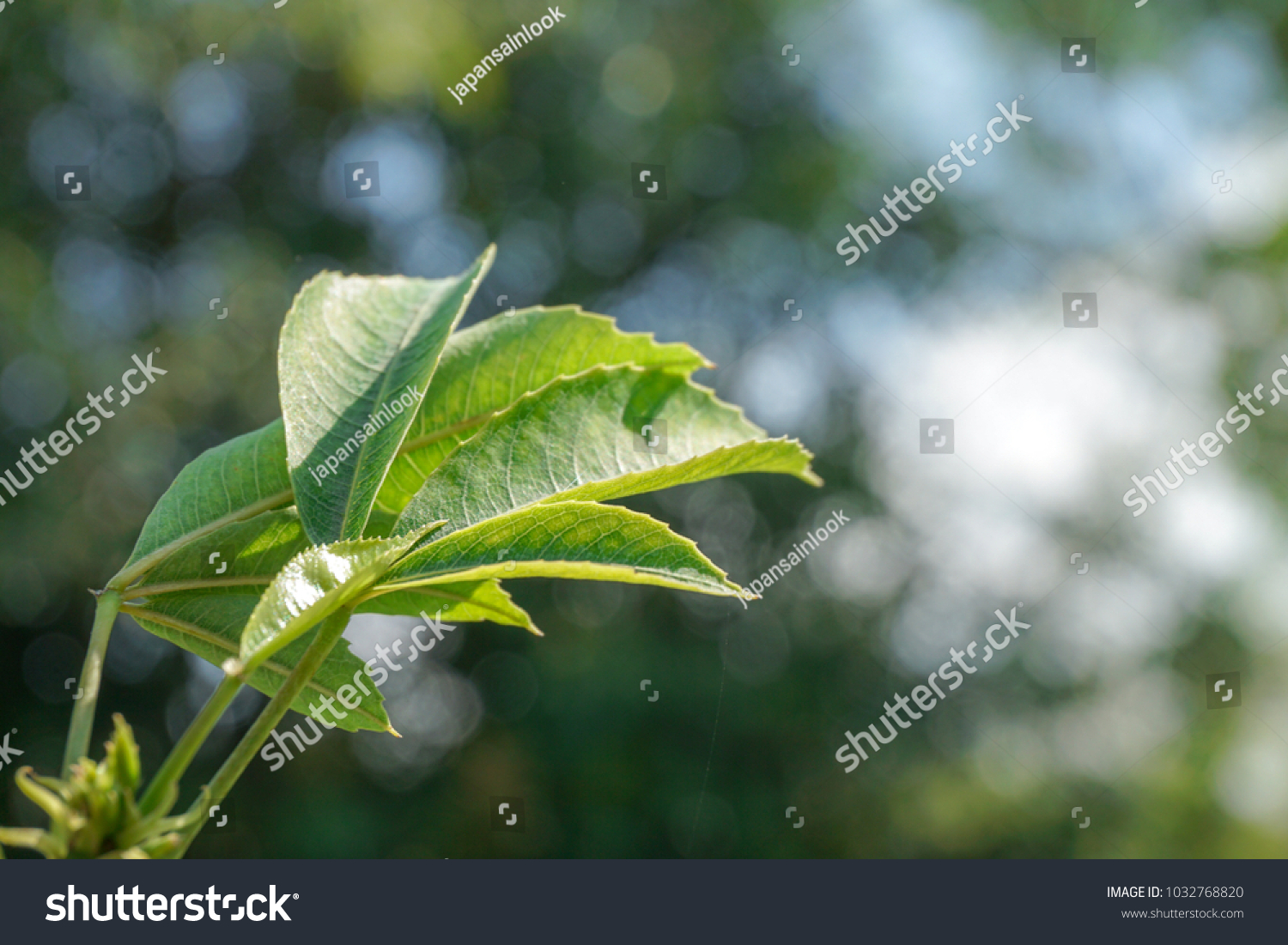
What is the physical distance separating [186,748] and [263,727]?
0.18 ft

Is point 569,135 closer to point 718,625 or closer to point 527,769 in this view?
point 718,625

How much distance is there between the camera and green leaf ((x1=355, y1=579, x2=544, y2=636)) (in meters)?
0.61

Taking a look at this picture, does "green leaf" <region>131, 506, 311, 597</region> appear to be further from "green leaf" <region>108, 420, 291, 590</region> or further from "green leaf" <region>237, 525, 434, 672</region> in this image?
"green leaf" <region>237, 525, 434, 672</region>

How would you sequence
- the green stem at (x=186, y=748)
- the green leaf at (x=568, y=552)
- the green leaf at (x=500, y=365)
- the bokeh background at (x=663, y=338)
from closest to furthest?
the green stem at (x=186, y=748) < the green leaf at (x=568, y=552) < the green leaf at (x=500, y=365) < the bokeh background at (x=663, y=338)

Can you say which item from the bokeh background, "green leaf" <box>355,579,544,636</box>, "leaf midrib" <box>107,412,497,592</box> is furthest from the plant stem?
the bokeh background

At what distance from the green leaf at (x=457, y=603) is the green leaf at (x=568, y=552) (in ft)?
0.16

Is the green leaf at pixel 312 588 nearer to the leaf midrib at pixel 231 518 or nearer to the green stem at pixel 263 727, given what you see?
the green stem at pixel 263 727

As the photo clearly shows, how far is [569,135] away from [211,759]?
4.69m

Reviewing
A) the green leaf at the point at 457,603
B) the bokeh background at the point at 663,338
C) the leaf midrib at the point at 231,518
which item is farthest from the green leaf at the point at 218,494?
the bokeh background at the point at 663,338

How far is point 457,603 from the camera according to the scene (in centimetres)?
63

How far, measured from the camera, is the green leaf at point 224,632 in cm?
63

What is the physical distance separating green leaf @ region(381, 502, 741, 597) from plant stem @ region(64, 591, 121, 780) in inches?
5.9

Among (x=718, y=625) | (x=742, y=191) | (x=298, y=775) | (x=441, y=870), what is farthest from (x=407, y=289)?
(x=742, y=191)

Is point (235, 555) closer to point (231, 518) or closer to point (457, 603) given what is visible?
point (231, 518)
